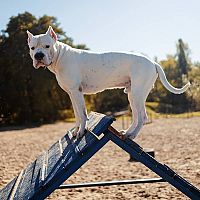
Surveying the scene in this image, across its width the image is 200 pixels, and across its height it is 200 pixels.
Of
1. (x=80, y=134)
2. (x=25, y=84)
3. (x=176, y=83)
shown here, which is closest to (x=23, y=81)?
(x=25, y=84)

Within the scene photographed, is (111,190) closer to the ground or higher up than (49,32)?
closer to the ground

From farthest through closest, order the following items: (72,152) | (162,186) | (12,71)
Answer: (12,71) → (162,186) → (72,152)

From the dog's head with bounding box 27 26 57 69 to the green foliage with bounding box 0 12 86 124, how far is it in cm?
2574

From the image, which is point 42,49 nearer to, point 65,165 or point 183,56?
point 65,165

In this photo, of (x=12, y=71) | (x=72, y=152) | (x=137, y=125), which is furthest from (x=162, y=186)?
(x=12, y=71)

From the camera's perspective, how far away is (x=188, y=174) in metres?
8.80

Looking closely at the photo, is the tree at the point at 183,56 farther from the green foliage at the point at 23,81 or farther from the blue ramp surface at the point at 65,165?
the blue ramp surface at the point at 65,165

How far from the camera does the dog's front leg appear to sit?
4.63 m

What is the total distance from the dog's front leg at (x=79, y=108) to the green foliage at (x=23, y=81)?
84.1 feet

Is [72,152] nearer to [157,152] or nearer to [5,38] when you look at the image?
[157,152]

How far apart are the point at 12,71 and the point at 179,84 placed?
36699 mm

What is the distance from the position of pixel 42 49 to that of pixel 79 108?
0.89m

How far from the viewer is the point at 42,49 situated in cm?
441

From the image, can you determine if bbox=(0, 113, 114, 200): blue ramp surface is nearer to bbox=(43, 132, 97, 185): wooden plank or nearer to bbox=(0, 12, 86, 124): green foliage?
Result: bbox=(43, 132, 97, 185): wooden plank
